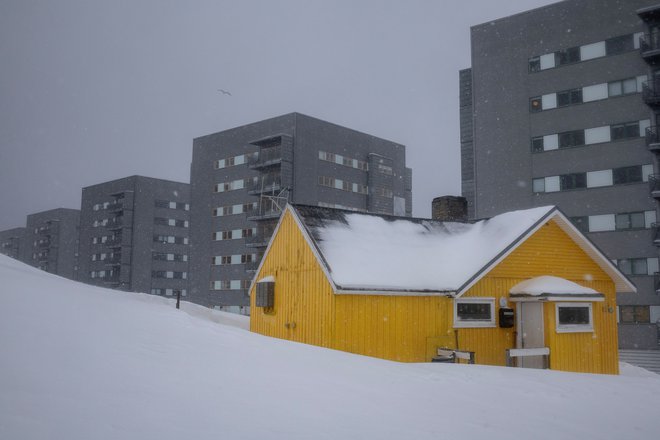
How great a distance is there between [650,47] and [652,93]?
3272mm

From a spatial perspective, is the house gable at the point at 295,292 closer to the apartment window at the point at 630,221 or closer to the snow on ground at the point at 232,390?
the snow on ground at the point at 232,390

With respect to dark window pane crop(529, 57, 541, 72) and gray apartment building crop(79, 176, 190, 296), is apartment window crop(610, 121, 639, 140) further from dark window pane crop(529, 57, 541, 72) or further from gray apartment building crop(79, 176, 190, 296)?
gray apartment building crop(79, 176, 190, 296)

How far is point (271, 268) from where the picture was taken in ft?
67.9

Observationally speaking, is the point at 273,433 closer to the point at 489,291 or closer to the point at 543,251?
the point at 489,291

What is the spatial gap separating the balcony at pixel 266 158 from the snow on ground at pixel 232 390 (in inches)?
1638

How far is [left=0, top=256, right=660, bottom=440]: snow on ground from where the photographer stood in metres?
6.18

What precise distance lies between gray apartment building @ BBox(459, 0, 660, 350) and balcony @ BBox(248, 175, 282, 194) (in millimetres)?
19035

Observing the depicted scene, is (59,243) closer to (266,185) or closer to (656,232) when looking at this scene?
(266,185)

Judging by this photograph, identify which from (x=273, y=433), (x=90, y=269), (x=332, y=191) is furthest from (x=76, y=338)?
(x=90, y=269)

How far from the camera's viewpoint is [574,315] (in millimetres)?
18422

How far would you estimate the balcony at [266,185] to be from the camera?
53250 millimetres

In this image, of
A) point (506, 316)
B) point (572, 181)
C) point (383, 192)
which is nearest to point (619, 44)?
point (572, 181)

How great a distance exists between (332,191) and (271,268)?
37.3 m

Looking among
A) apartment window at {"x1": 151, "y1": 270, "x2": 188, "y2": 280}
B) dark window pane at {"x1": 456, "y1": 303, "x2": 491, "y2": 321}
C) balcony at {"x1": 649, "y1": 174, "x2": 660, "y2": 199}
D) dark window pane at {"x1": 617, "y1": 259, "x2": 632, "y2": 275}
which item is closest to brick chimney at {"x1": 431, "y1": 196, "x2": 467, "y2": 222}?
dark window pane at {"x1": 456, "y1": 303, "x2": 491, "y2": 321}
